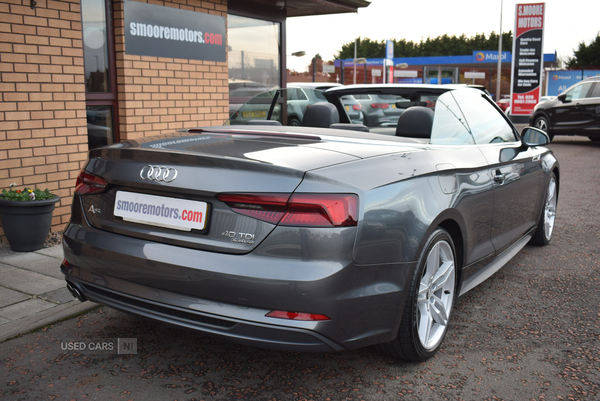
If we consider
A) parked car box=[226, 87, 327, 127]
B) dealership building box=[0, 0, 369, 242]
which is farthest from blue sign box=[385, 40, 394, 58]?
parked car box=[226, 87, 327, 127]

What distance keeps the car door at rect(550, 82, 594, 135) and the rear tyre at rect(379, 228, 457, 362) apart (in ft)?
A: 48.6

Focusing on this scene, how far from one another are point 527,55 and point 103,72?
61.5 ft

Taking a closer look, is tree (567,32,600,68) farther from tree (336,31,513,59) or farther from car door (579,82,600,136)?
car door (579,82,600,136)

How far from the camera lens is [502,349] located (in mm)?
3209

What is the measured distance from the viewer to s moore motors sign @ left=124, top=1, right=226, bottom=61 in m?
6.56

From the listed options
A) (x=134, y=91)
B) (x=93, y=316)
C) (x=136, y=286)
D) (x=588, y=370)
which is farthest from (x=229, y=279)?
(x=134, y=91)

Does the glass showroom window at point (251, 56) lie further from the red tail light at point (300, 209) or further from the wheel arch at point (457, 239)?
the red tail light at point (300, 209)

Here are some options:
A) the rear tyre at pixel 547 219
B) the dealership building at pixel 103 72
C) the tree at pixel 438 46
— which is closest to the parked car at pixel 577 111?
the dealership building at pixel 103 72

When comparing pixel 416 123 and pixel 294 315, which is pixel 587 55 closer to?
pixel 416 123

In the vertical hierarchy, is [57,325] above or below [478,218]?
below

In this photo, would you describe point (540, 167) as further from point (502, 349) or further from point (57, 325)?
point (57, 325)

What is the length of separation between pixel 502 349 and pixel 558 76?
59904 mm

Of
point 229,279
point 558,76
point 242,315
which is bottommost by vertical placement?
point 242,315

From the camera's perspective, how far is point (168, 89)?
7.10 meters
